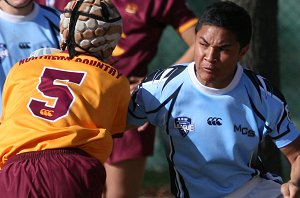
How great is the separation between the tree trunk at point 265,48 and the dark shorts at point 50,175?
3035 millimetres

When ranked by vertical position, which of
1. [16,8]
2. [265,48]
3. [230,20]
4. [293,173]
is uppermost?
[230,20]

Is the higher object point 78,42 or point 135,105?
point 78,42

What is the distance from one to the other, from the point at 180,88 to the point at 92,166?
79 centimetres

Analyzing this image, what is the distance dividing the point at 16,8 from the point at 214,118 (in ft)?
4.94

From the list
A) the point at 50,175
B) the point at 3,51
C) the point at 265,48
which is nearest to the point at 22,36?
the point at 3,51

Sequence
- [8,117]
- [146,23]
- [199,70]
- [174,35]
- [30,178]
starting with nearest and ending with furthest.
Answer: [30,178] → [8,117] → [199,70] → [146,23] → [174,35]

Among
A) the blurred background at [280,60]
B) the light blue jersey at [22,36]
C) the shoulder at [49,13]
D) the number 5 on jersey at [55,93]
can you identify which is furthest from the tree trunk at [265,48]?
the number 5 on jersey at [55,93]

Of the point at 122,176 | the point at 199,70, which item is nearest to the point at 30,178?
the point at 199,70

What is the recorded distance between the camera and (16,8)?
18.0 feet

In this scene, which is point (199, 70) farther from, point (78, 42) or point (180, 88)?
point (78, 42)

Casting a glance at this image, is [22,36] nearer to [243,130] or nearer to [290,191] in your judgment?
[243,130]

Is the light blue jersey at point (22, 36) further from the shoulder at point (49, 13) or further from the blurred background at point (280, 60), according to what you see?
the blurred background at point (280, 60)

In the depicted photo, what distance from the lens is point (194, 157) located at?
15.6ft

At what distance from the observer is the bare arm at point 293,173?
14.6ft
